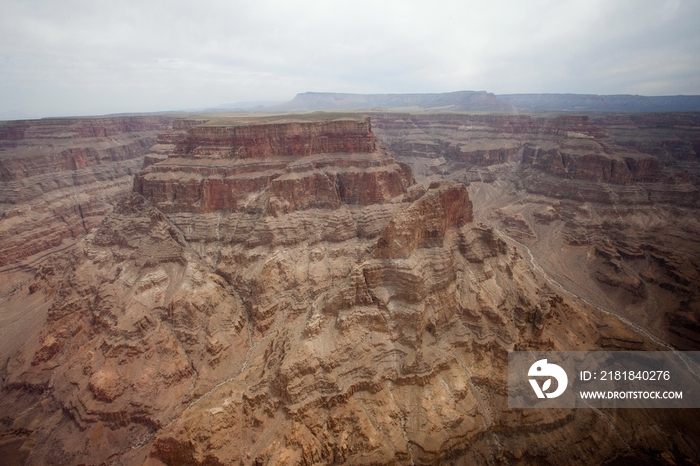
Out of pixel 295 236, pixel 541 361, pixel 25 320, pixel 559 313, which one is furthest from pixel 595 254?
pixel 25 320

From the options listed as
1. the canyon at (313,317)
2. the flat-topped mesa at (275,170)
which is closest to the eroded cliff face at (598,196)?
the canyon at (313,317)

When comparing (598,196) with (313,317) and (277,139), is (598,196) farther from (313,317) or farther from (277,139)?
(313,317)

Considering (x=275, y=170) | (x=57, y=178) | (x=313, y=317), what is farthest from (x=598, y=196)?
(x=57, y=178)

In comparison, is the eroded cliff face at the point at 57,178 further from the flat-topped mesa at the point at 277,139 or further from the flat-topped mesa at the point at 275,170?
the flat-topped mesa at the point at 277,139

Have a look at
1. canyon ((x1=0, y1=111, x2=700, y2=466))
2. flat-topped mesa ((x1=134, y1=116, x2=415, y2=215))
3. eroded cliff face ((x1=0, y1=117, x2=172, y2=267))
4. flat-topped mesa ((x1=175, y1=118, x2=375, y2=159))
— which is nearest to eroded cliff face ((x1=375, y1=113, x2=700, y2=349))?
canyon ((x1=0, y1=111, x2=700, y2=466))

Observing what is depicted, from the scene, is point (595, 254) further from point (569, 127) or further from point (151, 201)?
point (151, 201)

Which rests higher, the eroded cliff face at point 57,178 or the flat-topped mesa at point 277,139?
the flat-topped mesa at point 277,139
